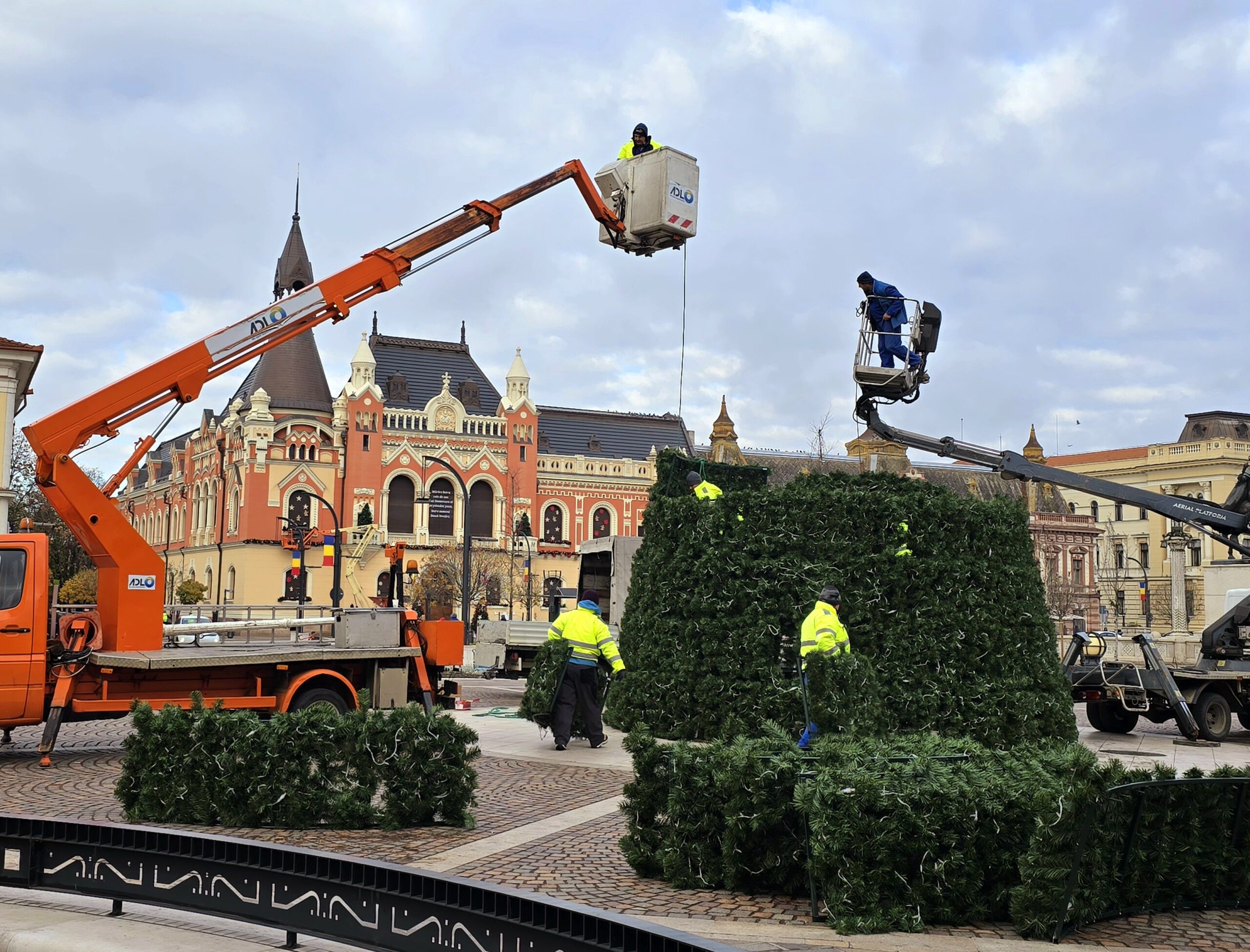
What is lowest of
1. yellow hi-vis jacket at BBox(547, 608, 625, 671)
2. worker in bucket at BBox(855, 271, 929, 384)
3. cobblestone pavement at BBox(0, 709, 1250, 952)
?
cobblestone pavement at BBox(0, 709, 1250, 952)

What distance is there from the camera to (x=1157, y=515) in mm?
82250

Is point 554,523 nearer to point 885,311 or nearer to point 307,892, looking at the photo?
point 885,311

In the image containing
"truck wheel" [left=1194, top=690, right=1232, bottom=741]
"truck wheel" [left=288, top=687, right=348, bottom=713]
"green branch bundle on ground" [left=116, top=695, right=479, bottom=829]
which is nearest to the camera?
"green branch bundle on ground" [left=116, top=695, right=479, bottom=829]

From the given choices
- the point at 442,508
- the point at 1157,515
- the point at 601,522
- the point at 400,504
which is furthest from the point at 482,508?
the point at 1157,515

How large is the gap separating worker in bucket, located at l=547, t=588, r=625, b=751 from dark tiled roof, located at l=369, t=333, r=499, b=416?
6198cm

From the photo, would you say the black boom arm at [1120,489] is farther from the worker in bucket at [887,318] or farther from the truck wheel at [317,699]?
the truck wheel at [317,699]

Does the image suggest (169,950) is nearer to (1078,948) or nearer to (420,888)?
(420,888)

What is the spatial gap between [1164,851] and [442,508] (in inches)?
2606

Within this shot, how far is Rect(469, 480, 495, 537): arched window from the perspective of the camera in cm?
7244

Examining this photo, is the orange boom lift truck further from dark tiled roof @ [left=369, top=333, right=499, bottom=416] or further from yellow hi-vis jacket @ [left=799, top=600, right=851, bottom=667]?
dark tiled roof @ [left=369, top=333, right=499, bottom=416]

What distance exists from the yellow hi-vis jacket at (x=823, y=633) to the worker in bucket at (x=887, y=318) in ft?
11.1

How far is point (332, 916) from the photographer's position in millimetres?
5629

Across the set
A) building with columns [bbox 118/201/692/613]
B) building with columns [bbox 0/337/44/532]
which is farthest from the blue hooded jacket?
building with columns [bbox 118/201/692/613]

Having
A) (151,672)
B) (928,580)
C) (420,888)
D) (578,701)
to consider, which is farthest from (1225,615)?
(420,888)
